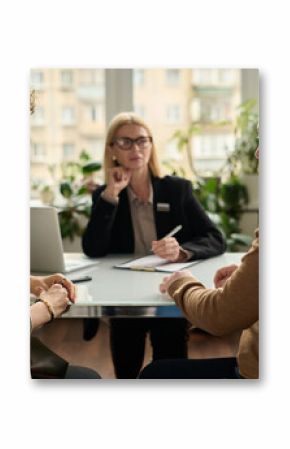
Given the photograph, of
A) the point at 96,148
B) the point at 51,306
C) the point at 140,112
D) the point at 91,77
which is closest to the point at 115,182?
the point at 96,148

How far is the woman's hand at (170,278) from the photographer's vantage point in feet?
6.58

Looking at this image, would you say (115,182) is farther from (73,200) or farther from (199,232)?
(199,232)

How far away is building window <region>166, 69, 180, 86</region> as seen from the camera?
6.52 ft

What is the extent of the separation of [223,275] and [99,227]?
0.42 meters

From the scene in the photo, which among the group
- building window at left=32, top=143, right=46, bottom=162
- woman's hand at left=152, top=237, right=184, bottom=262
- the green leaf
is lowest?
woman's hand at left=152, top=237, right=184, bottom=262

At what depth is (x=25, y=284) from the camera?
202 centimetres

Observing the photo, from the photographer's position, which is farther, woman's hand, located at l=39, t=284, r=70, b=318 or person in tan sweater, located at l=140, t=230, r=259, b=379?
woman's hand, located at l=39, t=284, r=70, b=318

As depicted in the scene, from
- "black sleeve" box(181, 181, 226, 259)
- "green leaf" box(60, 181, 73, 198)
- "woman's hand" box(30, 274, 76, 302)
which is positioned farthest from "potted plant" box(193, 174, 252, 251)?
"woman's hand" box(30, 274, 76, 302)

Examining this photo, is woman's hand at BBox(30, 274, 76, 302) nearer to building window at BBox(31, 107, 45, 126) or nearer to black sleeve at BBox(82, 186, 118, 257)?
black sleeve at BBox(82, 186, 118, 257)

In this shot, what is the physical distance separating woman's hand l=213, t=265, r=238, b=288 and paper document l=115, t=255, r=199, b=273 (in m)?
0.09

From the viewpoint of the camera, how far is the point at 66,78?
200 cm

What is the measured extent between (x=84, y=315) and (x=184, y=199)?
1.58 ft
